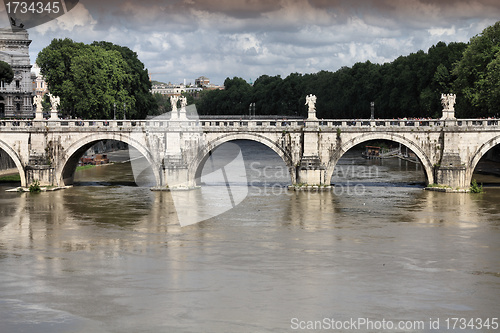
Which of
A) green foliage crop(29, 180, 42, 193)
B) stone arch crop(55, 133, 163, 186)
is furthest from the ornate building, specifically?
green foliage crop(29, 180, 42, 193)

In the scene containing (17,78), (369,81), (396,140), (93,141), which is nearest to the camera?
(396,140)

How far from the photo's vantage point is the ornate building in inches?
4195

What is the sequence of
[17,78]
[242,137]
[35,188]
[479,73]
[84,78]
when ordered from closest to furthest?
[35,188]
[242,137]
[479,73]
[84,78]
[17,78]

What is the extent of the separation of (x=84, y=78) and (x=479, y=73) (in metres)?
44.2

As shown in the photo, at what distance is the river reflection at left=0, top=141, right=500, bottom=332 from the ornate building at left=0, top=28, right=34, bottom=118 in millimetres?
52135

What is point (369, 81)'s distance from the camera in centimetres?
12181

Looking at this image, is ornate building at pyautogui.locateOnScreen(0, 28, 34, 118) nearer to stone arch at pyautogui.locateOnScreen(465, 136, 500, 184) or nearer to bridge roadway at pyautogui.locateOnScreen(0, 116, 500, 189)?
bridge roadway at pyautogui.locateOnScreen(0, 116, 500, 189)

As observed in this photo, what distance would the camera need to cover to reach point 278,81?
578 feet

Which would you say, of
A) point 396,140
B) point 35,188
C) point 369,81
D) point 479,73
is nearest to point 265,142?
point 396,140

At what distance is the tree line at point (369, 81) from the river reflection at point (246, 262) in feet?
76.7

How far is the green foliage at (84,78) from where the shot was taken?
86.6m

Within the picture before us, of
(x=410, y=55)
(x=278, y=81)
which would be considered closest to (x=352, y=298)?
(x=410, y=55)

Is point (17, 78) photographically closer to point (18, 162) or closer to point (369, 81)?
point (18, 162)

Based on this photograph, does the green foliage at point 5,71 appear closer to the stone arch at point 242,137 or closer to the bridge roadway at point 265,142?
the bridge roadway at point 265,142
